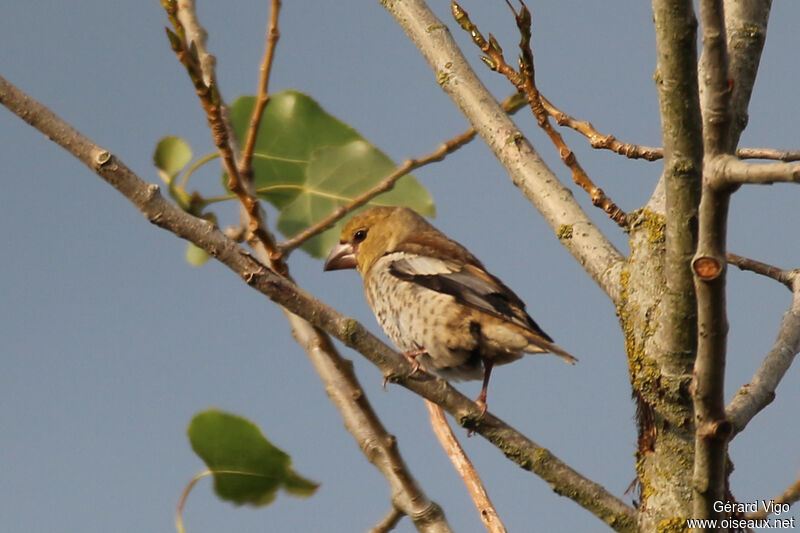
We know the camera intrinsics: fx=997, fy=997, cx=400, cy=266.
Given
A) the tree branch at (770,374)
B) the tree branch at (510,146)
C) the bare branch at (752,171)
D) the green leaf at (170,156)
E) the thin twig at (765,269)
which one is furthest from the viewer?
the green leaf at (170,156)

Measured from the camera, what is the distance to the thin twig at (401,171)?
338 centimetres

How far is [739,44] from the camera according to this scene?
3027 millimetres

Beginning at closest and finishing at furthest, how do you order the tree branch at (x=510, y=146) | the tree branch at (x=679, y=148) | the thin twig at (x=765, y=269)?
the tree branch at (x=679, y=148), the tree branch at (x=510, y=146), the thin twig at (x=765, y=269)

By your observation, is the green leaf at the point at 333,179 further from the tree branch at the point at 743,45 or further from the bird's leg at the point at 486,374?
the tree branch at the point at 743,45

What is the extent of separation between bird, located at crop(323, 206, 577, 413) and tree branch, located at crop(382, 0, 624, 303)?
0.89m

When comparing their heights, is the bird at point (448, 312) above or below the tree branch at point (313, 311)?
above

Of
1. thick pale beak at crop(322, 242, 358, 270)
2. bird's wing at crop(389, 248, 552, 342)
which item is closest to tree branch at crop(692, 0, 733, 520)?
bird's wing at crop(389, 248, 552, 342)

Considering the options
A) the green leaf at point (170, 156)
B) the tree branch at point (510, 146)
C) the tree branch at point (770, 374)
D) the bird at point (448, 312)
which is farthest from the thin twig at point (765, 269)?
the green leaf at point (170, 156)

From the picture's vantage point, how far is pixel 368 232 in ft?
19.3

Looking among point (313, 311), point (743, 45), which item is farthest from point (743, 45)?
point (313, 311)

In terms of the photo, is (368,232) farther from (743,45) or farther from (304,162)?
(743,45)

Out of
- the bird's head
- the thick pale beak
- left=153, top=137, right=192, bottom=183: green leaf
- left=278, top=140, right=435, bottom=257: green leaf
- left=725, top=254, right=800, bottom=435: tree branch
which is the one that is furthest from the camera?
the thick pale beak

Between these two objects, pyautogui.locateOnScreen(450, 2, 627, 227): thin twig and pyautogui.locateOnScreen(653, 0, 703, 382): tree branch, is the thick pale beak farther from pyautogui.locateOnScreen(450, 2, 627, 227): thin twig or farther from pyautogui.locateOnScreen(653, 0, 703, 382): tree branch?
pyautogui.locateOnScreen(653, 0, 703, 382): tree branch

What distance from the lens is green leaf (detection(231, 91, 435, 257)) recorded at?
4195 millimetres
